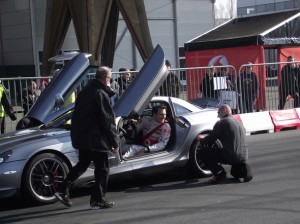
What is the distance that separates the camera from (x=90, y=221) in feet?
23.1

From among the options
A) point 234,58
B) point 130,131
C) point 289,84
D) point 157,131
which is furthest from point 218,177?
point 234,58

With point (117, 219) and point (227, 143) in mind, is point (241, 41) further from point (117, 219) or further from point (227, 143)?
point (117, 219)

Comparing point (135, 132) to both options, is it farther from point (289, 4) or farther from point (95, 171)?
point (289, 4)

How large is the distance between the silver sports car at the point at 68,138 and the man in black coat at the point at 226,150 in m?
0.33

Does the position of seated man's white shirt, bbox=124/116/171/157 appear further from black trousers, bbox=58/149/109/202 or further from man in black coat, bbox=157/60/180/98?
man in black coat, bbox=157/60/180/98

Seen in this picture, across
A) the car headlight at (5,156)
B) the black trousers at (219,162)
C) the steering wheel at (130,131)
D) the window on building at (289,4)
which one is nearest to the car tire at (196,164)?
the black trousers at (219,162)

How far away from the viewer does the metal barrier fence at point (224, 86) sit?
1380 cm

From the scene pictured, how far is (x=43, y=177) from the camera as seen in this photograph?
7.97 meters

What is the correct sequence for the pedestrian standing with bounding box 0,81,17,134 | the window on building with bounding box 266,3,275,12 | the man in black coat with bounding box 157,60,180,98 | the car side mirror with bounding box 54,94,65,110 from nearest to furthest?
the car side mirror with bounding box 54,94,65,110 → the pedestrian standing with bounding box 0,81,17,134 → the man in black coat with bounding box 157,60,180,98 → the window on building with bounding box 266,3,275,12

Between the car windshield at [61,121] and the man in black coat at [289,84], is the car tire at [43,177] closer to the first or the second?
the car windshield at [61,121]

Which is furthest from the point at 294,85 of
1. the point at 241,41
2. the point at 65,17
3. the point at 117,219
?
the point at 65,17

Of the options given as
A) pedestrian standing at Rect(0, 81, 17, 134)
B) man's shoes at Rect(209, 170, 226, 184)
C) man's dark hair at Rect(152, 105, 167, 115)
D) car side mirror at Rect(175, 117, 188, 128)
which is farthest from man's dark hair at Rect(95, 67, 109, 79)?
pedestrian standing at Rect(0, 81, 17, 134)

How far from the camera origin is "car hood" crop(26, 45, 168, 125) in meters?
8.44

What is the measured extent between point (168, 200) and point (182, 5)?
28845 mm
